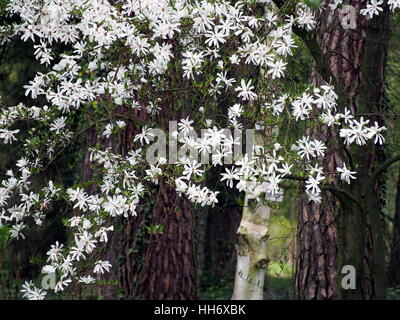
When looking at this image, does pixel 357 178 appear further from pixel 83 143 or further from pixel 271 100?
pixel 83 143

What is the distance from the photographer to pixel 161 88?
4.27m

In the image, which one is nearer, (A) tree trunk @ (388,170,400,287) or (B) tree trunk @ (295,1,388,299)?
(B) tree trunk @ (295,1,388,299)

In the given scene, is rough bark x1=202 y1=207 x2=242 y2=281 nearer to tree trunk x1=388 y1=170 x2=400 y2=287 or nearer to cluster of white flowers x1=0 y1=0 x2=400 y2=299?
tree trunk x1=388 y1=170 x2=400 y2=287

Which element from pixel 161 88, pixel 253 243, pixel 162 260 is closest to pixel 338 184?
pixel 253 243

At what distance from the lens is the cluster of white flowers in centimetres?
374

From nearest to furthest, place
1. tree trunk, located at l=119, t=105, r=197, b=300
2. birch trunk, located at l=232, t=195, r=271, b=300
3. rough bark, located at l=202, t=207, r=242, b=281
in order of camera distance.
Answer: tree trunk, located at l=119, t=105, r=197, b=300
birch trunk, located at l=232, t=195, r=271, b=300
rough bark, located at l=202, t=207, r=242, b=281

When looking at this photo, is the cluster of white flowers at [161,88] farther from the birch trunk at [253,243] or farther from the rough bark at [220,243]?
the rough bark at [220,243]

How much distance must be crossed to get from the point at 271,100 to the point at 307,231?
1.92m

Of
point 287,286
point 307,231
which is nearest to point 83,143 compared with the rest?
point 287,286

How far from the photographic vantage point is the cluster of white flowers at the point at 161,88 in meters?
3.74

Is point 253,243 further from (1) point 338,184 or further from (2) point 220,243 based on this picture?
(2) point 220,243

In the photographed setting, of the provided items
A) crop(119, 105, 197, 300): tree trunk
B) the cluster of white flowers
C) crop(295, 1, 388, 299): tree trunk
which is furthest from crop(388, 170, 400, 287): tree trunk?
the cluster of white flowers

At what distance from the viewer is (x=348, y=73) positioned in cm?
546

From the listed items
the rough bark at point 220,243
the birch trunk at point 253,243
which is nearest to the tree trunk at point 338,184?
the birch trunk at point 253,243
